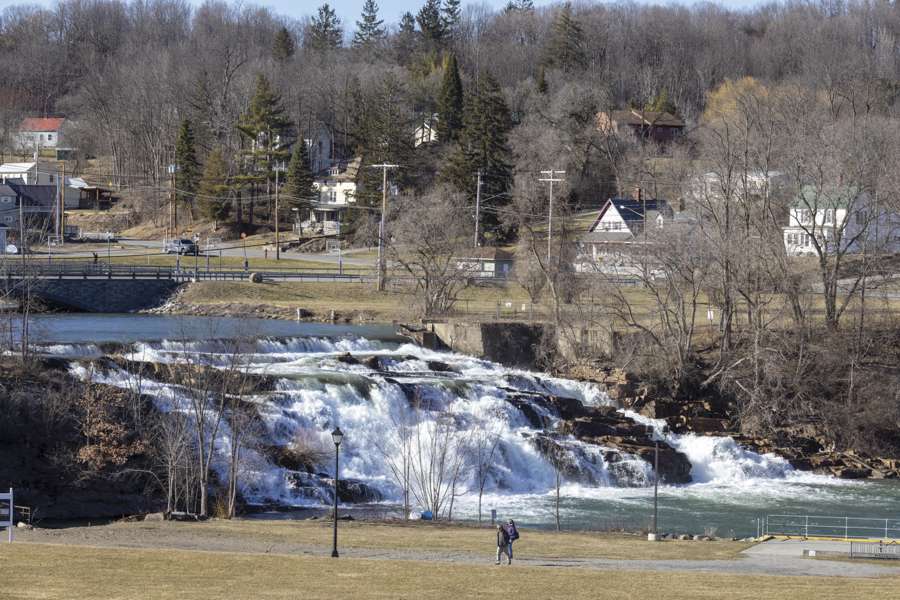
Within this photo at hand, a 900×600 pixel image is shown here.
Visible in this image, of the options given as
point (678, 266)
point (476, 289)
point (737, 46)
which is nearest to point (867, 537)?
point (678, 266)

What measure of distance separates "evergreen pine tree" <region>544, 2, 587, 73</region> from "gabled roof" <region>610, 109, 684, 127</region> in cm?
1350

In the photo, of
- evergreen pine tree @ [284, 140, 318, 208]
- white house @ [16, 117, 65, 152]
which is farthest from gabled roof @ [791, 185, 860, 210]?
white house @ [16, 117, 65, 152]

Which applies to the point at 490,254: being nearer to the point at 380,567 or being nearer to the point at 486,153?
the point at 486,153

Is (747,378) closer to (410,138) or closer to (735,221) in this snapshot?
(735,221)

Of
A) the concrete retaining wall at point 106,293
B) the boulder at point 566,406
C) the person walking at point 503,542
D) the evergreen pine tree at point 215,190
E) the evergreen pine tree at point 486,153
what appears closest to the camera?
the person walking at point 503,542

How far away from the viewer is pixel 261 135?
103 meters

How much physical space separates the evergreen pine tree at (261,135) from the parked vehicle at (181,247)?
33.8 ft

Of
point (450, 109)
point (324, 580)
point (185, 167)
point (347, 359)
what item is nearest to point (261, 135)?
point (185, 167)

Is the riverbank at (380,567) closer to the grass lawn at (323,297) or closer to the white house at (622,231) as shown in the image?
the white house at (622,231)

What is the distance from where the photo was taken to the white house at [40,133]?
14012cm

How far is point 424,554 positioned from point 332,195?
3205 inches

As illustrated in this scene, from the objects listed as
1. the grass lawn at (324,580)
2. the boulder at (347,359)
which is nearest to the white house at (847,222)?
the boulder at (347,359)

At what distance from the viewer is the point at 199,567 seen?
2438cm

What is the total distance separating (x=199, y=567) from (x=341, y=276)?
53.9 metres
